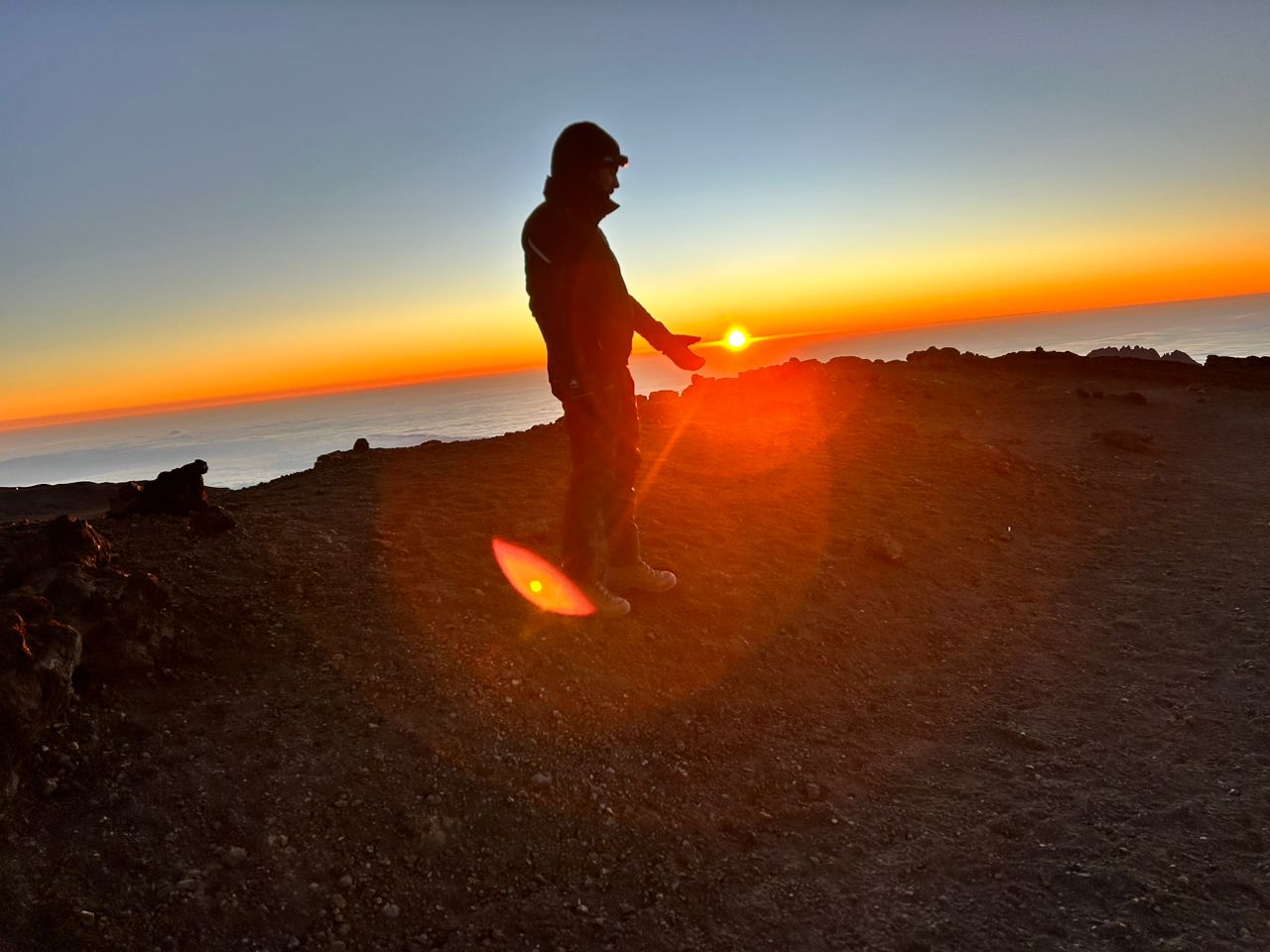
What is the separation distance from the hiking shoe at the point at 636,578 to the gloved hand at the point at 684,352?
1.26 meters

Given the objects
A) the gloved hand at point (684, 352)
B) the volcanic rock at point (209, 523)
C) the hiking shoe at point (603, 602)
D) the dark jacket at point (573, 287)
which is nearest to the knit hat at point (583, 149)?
the dark jacket at point (573, 287)

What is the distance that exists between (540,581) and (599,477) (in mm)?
891

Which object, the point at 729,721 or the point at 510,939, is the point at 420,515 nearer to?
the point at 729,721

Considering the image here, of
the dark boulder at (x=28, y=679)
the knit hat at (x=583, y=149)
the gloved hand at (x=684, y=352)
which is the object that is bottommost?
the dark boulder at (x=28, y=679)

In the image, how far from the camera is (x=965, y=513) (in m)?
7.14

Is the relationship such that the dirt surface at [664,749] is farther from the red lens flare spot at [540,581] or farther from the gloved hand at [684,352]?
the gloved hand at [684,352]

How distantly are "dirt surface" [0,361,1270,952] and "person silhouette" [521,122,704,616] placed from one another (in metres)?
0.41

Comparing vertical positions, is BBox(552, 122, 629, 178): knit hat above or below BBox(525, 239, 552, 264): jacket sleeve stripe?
above

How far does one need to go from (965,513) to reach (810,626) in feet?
10.7

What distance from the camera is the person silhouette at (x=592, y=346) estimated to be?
3861 millimetres

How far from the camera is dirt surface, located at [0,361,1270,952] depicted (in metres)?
2.48

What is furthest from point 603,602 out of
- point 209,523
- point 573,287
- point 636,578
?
point 209,523

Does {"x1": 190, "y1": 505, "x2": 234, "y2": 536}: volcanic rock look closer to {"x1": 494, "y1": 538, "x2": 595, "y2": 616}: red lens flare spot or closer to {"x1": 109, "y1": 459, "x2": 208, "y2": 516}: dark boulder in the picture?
{"x1": 109, "y1": 459, "x2": 208, "y2": 516}: dark boulder

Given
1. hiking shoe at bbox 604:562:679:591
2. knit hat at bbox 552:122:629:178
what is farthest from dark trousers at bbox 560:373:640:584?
knit hat at bbox 552:122:629:178
